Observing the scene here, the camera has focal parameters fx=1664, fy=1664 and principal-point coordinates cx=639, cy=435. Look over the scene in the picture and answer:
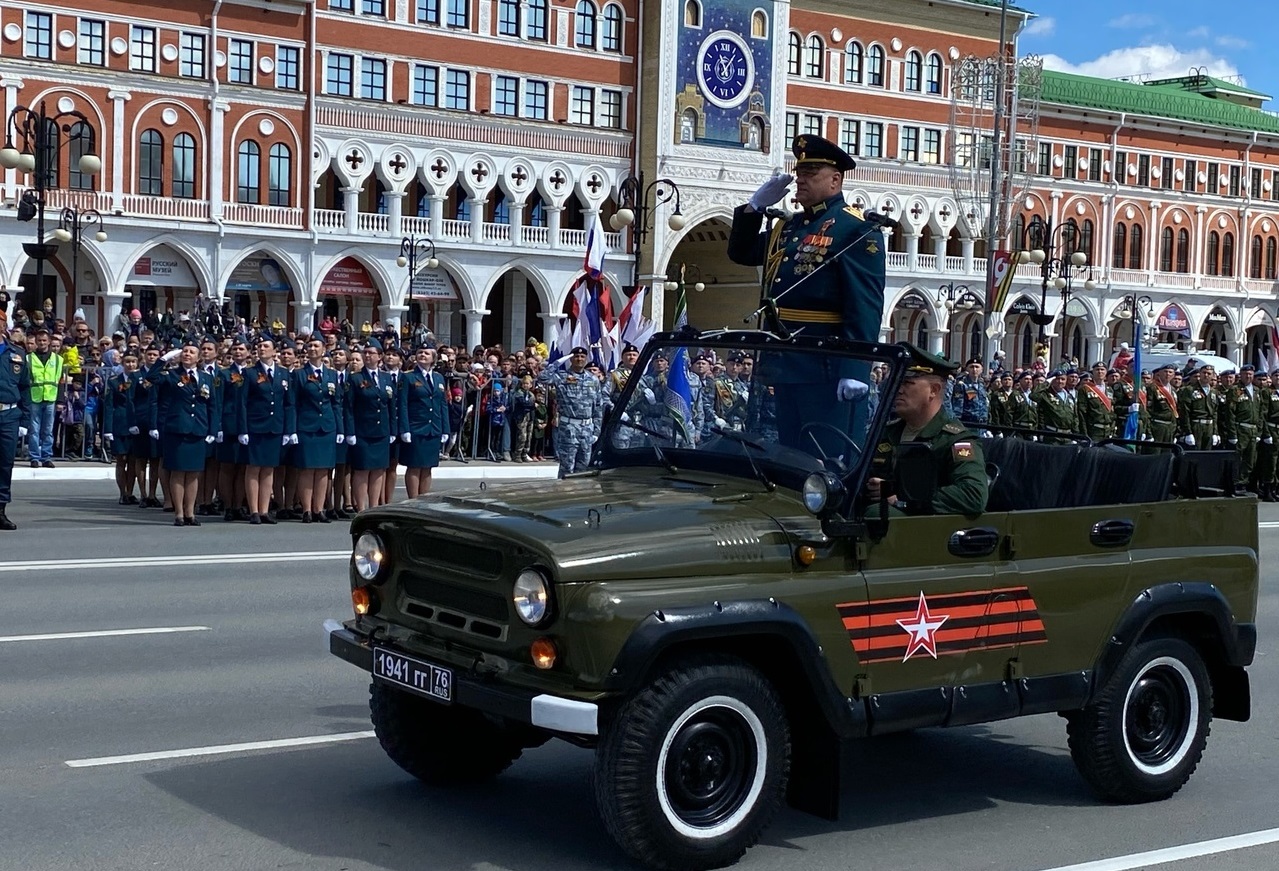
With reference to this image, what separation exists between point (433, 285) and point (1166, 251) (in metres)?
39.1

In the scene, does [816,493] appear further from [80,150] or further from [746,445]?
[80,150]

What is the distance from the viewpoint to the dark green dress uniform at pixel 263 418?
1859 centimetres

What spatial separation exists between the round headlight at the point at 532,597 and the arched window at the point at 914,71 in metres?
66.0

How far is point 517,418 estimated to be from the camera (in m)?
31.3

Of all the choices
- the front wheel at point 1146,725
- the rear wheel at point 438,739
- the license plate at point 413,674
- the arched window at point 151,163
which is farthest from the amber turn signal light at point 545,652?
the arched window at point 151,163

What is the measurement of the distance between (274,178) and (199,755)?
156 ft

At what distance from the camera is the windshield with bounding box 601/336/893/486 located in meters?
6.70

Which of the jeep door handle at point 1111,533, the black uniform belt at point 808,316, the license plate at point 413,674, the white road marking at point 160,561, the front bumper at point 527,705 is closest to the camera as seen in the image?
the front bumper at point 527,705

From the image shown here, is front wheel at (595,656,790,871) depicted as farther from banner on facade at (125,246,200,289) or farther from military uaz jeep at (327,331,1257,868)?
banner on facade at (125,246,200,289)

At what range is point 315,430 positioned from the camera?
18.9 metres

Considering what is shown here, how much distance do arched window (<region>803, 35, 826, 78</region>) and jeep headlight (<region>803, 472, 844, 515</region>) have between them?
6182cm

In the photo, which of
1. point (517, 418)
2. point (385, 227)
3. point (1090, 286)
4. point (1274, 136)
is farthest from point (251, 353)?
point (1274, 136)

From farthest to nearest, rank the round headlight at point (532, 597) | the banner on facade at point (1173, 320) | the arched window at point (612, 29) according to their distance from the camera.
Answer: the banner on facade at point (1173, 320)
the arched window at point (612, 29)
the round headlight at point (532, 597)

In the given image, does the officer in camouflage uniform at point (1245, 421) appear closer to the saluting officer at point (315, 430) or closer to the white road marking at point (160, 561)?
the saluting officer at point (315, 430)
